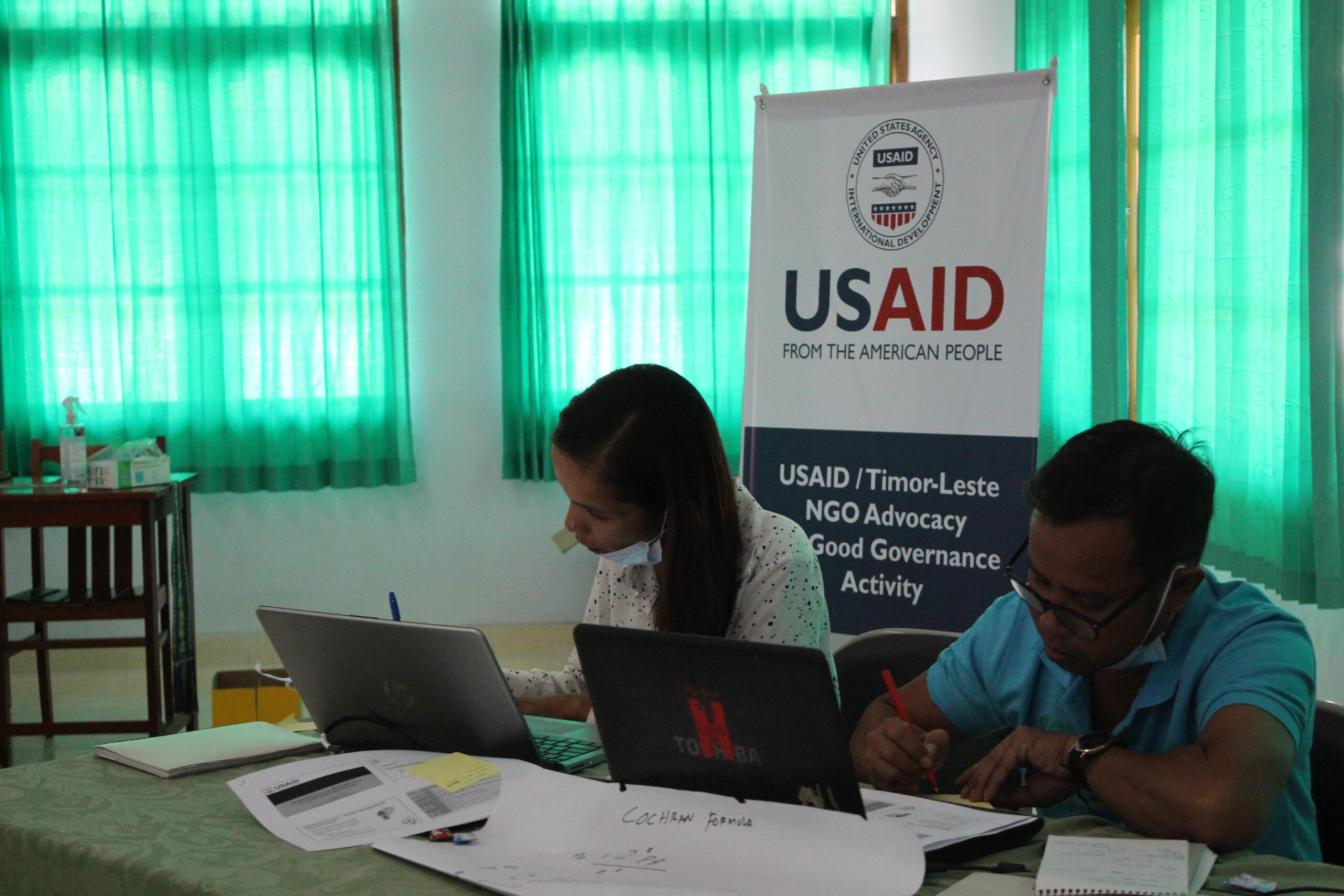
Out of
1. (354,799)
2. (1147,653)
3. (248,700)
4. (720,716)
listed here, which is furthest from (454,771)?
(248,700)

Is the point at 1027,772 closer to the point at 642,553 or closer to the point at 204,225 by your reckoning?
the point at 642,553

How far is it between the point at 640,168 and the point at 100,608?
8.11ft

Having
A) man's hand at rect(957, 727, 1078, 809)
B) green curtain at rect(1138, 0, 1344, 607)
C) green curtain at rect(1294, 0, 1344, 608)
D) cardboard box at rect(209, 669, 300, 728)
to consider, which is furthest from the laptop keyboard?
green curtain at rect(1294, 0, 1344, 608)

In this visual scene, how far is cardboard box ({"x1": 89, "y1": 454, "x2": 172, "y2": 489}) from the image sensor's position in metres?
3.29

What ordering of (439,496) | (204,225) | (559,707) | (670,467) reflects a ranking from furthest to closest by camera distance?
(439,496)
(204,225)
(559,707)
(670,467)

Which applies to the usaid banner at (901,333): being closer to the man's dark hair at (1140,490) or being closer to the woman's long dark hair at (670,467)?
the woman's long dark hair at (670,467)

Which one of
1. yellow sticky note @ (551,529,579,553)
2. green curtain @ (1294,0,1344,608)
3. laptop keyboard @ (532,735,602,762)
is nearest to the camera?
laptop keyboard @ (532,735,602,762)

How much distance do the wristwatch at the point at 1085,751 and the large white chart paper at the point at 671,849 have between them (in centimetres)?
28

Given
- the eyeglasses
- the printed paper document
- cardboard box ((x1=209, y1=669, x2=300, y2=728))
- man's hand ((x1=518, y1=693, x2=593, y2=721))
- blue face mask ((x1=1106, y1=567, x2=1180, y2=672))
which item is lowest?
cardboard box ((x1=209, y1=669, x2=300, y2=728))

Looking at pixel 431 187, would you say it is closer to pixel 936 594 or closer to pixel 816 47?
pixel 816 47

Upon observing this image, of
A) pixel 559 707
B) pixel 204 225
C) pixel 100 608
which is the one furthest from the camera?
pixel 204 225

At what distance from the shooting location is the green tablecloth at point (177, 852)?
3.40ft

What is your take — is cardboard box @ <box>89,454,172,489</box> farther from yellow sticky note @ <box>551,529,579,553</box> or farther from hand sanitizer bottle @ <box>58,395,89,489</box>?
yellow sticky note @ <box>551,529,579,553</box>

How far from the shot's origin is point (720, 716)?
1038 mm
